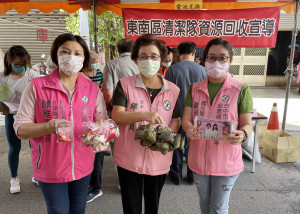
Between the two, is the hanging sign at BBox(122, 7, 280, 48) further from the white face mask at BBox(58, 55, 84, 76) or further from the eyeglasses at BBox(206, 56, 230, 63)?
the white face mask at BBox(58, 55, 84, 76)

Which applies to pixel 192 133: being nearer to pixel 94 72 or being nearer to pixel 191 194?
pixel 191 194

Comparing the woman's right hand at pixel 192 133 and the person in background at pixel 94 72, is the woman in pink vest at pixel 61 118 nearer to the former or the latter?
the woman's right hand at pixel 192 133

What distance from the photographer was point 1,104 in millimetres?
3076

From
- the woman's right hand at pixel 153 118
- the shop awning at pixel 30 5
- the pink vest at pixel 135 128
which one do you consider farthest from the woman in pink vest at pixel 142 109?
the shop awning at pixel 30 5

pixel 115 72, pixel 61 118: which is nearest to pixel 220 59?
pixel 61 118

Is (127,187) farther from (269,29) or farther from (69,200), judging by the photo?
(269,29)

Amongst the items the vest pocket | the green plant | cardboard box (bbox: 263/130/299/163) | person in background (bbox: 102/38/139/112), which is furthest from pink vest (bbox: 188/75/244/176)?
the green plant

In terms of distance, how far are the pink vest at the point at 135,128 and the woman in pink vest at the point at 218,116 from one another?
9.2 inches

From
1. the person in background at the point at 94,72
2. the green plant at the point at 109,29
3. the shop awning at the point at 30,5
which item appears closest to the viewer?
the person in background at the point at 94,72

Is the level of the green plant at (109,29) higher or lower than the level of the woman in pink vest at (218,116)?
higher

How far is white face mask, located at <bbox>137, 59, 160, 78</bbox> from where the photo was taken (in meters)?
1.90

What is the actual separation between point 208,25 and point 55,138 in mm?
3584

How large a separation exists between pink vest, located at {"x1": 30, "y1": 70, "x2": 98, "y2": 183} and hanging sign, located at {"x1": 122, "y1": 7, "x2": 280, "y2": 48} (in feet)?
9.41

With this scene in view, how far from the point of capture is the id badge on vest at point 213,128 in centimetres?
175
